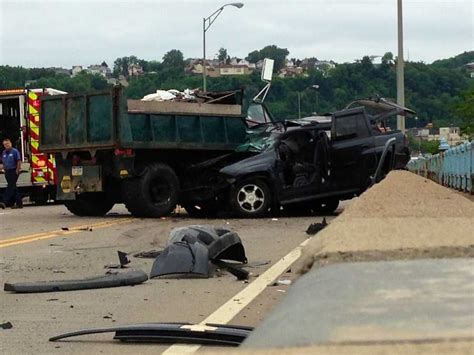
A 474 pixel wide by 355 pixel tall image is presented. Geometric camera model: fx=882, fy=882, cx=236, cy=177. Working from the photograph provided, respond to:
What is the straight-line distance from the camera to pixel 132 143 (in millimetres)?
16844

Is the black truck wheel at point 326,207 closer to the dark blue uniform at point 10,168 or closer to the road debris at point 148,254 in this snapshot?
the road debris at point 148,254

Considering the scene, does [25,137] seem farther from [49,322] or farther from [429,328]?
[429,328]

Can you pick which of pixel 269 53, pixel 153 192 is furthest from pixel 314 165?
pixel 269 53

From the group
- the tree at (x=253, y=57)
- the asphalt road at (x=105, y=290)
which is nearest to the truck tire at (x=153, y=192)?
the asphalt road at (x=105, y=290)

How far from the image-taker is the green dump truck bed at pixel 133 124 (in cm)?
1691

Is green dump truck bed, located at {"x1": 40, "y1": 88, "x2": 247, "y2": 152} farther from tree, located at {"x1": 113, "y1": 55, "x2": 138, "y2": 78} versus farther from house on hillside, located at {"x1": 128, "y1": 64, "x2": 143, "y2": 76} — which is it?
tree, located at {"x1": 113, "y1": 55, "x2": 138, "y2": 78}

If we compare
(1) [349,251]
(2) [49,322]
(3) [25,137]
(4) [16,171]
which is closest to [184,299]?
(2) [49,322]

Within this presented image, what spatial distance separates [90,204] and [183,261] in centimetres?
978

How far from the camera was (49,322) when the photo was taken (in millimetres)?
6816

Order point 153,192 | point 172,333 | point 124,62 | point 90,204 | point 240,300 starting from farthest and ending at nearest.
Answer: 1. point 124,62
2. point 90,204
3. point 153,192
4. point 240,300
5. point 172,333

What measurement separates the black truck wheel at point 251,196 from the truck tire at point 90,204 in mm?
3275

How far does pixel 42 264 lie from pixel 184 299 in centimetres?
319

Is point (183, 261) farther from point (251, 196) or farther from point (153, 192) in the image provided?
point (153, 192)

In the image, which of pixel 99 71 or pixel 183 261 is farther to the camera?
pixel 99 71
